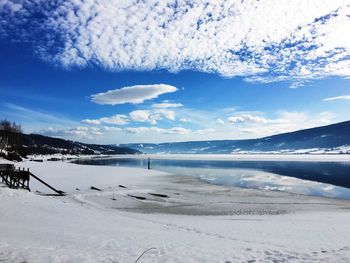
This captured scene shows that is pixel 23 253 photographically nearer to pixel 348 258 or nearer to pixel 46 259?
pixel 46 259

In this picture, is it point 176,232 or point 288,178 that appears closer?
point 176,232

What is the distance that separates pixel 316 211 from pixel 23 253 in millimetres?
24516

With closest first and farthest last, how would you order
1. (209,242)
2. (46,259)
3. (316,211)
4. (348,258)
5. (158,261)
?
(46,259)
(158,261)
(348,258)
(209,242)
(316,211)

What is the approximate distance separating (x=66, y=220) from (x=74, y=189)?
21346 mm

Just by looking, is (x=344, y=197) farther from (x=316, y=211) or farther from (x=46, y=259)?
(x=46, y=259)

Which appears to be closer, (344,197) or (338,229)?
(338,229)

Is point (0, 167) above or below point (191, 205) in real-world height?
above

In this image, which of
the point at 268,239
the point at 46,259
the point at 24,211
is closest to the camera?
the point at 46,259

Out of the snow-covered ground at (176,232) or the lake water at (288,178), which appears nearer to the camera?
the snow-covered ground at (176,232)

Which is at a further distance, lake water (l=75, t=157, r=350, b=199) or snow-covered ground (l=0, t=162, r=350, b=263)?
lake water (l=75, t=157, r=350, b=199)

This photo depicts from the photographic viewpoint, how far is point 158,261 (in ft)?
38.0

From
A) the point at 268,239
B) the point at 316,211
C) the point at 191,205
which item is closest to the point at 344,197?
the point at 316,211

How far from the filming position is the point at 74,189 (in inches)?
1542

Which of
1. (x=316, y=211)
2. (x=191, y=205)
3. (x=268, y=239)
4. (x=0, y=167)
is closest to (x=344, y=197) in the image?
(x=316, y=211)
